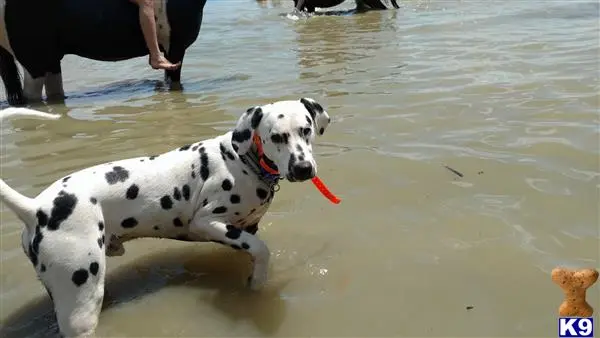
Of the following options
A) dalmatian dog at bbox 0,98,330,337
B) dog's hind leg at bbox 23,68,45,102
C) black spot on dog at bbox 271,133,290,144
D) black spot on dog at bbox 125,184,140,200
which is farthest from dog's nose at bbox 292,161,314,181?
dog's hind leg at bbox 23,68,45,102

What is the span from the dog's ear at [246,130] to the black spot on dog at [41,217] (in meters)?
1.02

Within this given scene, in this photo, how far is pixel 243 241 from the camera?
11.0 ft

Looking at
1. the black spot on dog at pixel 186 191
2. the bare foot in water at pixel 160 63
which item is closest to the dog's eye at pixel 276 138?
the black spot on dog at pixel 186 191

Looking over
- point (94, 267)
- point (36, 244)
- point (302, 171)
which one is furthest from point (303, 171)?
point (36, 244)

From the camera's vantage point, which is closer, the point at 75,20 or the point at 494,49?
the point at 75,20

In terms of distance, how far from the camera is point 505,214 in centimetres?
396

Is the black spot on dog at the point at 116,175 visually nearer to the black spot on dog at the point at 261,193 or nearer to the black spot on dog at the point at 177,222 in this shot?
the black spot on dog at the point at 177,222

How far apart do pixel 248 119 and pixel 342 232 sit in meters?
0.98

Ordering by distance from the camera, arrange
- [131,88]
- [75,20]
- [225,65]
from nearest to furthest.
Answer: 1. [75,20]
2. [131,88]
3. [225,65]

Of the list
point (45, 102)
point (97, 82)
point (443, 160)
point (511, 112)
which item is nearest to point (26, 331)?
point (443, 160)

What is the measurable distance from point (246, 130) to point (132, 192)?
2.23ft

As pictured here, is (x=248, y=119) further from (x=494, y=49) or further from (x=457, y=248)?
(x=494, y=49)

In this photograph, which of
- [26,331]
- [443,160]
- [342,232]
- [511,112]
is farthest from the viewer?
[511,112]

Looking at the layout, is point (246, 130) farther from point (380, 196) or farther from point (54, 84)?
point (54, 84)
